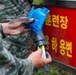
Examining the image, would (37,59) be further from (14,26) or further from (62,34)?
(62,34)

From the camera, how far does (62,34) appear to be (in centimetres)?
244

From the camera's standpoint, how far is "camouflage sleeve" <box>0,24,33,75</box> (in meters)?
1.49

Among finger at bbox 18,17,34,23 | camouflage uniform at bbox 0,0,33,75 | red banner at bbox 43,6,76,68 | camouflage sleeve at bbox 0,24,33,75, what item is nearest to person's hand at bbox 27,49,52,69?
camouflage sleeve at bbox 0,24,33,75

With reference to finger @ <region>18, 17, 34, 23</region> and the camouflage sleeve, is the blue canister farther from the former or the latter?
the camouflage sleeve

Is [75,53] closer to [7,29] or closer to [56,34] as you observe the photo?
[56,34]

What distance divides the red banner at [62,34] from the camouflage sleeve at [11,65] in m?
0.78

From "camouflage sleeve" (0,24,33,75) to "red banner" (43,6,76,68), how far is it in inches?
30.7

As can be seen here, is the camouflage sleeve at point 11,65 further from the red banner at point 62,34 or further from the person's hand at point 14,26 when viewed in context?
the red banner at point 62,34

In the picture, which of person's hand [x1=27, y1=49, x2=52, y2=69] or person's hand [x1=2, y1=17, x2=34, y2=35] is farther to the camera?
person's hand [x1=2, y1=17, x2=34, y2=35]

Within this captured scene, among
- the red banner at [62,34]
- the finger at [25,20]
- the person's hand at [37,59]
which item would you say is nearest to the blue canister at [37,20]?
the finger at [25,20]

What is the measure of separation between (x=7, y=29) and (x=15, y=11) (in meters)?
0.46

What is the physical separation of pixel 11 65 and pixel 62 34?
981 millimetres

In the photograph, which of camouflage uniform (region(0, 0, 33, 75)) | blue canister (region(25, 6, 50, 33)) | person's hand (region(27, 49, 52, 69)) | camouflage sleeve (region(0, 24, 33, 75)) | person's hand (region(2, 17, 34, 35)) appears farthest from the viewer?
camouflage uniform (region(0, 0, 33, 75))

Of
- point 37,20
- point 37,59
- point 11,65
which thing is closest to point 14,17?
point 37,20
